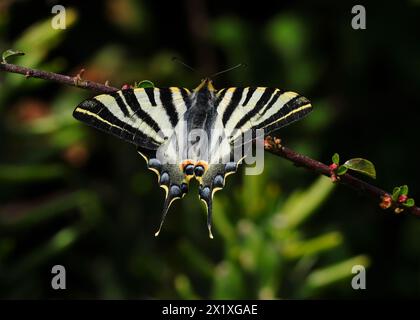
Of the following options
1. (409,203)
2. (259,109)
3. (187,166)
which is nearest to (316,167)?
(409,203)

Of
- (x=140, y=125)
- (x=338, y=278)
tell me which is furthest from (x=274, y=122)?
(x=338, y=278)

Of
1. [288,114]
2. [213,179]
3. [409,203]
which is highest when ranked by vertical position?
[288,114]

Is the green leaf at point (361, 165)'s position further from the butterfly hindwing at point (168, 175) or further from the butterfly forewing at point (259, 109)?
the butterfly hindwing at point (168, 175)

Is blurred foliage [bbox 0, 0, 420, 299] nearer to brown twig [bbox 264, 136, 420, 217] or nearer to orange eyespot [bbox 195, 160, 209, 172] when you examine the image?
orange eyespot [bbox 195, 160, 209, 172]

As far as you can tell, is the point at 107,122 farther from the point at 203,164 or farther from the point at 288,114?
the point at 288,114

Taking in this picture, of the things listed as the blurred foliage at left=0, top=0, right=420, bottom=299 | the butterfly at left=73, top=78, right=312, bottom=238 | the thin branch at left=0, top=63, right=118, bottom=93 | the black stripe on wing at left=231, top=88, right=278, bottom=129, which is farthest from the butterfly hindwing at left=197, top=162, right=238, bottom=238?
the blurred foliage at left=0, top=0, right=420, bottom=299

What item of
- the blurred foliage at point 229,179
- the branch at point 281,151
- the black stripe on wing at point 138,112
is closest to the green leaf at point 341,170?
the branch at point 281,151

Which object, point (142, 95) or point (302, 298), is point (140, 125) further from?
point (302, 298)
